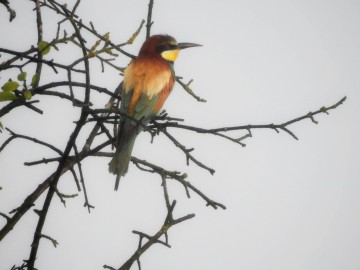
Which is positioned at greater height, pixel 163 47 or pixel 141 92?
pixel 163 47

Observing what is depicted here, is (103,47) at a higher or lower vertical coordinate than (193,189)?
higher

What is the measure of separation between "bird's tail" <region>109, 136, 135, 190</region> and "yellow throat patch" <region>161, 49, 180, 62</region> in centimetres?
139

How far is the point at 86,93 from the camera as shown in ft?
6.45

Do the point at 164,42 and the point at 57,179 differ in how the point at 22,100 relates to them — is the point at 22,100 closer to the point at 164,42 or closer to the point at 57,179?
the point at 57,179

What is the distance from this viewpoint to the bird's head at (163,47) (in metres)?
4.39

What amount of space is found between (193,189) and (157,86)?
1.74 m

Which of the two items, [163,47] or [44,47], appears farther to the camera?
[163,47]

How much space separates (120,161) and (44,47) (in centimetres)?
Result: 135

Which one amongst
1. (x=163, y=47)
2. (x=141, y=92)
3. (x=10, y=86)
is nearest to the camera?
(x=10, y=86)

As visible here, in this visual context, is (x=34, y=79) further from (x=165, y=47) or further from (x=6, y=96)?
(x=165, y=47)

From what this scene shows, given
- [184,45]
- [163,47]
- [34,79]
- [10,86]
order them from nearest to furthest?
[10,86] < [34,79] < [163,47] < [184,45]

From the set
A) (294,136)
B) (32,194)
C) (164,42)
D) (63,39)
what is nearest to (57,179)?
(32,194)

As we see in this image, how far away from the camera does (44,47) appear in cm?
215

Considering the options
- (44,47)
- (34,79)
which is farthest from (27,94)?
(44,47)
